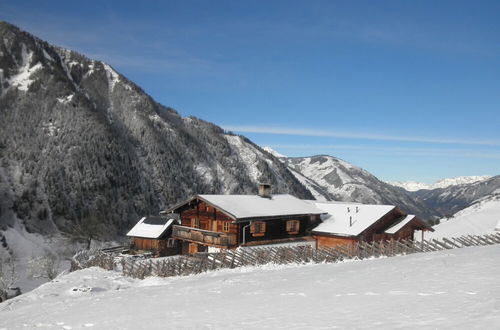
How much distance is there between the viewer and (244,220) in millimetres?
35875

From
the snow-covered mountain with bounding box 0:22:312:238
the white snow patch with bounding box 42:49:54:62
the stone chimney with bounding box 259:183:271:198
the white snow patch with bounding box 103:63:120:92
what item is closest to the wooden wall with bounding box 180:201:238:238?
the stone chimney with bounding box 259:183:271:198

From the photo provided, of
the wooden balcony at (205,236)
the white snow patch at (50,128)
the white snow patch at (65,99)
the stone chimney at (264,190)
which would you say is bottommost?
the wooden balcony at (205,236)

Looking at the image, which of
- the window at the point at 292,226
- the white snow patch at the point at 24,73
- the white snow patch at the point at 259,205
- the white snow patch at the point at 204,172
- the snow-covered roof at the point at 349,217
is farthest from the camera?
the white snow patch at the point at 204,172

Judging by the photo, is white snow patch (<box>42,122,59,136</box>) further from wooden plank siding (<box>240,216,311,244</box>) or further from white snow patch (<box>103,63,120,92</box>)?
wooden plank siding (<box>240,216,311,244</box>)

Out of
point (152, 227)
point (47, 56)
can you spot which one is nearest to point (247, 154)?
point (47, 56)

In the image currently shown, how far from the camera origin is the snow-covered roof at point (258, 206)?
3694 centimetres

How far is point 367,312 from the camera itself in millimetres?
10781

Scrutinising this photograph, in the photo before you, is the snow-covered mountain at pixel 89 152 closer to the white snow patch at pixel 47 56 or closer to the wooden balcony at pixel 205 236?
the white snow patch at pixel 47 56

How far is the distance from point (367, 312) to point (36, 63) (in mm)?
128884

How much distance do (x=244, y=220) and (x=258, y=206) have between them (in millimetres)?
3969

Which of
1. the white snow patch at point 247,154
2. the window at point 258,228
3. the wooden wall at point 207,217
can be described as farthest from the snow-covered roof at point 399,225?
the white snow patch at point 247,154

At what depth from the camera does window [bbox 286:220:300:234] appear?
39.4m

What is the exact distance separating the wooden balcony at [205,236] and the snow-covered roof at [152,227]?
4.29m

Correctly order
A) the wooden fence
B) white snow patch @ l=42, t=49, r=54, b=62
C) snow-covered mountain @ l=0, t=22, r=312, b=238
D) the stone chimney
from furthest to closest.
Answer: white snow patch @ l=42, t=49, r=54, b=62 < snow-covered mountain @ l=0, t=22, r=312, b=238 < the stone chimney < the wooden fence
